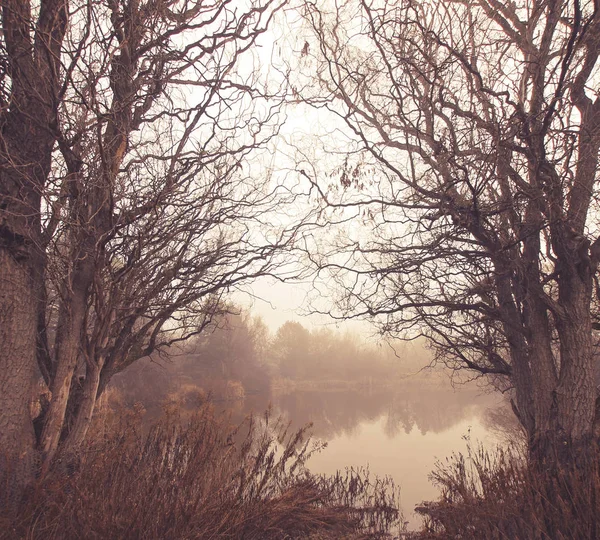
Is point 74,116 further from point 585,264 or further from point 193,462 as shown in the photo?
point 585,264

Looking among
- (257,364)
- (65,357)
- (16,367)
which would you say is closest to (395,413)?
(257,364)

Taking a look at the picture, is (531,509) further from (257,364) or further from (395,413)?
(257,364)

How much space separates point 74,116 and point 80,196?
70cm

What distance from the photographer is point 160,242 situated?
442 cm

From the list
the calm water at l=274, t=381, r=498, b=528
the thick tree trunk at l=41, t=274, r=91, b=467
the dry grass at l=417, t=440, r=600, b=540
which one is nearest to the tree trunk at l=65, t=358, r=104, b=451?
the thick tree trunk at l=41, t=274, r=91, b=467

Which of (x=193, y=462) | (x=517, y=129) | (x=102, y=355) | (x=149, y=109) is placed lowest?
(x=193, y=462)

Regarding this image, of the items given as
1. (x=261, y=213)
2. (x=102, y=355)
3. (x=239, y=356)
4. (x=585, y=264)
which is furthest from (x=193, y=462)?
Answer: (x=239, y=356)

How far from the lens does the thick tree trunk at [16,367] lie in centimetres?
318

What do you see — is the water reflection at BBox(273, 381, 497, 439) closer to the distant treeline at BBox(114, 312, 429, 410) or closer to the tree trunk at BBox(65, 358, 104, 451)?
the distant treeline at BBox(114, 312, 429, 410)

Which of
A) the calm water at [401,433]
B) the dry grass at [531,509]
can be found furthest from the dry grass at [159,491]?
the calm water at [401,433]

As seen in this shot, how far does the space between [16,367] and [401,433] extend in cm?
1912

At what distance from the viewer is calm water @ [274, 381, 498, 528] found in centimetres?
1155

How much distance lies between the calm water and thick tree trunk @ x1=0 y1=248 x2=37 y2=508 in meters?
4.94

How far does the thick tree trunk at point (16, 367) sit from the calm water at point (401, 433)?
4942 millimetres
